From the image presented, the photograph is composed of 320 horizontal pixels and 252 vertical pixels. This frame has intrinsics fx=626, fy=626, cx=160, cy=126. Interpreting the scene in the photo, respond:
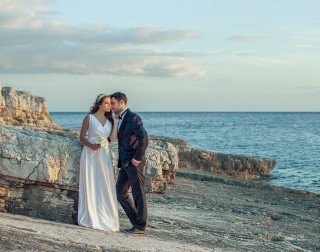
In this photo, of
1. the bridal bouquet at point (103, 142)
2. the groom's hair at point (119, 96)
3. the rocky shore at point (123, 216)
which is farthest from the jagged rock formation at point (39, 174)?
the groom's hair at point (119, 96)

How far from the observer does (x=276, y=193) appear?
2495 centimetres

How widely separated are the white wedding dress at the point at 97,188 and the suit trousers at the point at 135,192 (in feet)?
0.53

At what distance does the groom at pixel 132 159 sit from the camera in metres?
10.9

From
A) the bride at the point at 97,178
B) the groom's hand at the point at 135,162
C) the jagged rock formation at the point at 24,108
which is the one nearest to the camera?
the groom's hand at the point at 135,162

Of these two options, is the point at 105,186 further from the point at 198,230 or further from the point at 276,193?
the point at 276,193

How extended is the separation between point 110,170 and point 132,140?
69 centimetres

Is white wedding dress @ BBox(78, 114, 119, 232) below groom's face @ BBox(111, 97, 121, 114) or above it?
below

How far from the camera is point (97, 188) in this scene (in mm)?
11062

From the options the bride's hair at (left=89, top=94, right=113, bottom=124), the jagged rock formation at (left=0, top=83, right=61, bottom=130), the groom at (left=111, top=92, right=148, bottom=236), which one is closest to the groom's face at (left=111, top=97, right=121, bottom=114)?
the groom at (left=111, top=92, right=148, bottom=236)

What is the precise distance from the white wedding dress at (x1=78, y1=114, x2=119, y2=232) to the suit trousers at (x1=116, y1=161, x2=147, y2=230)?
16 centimetres

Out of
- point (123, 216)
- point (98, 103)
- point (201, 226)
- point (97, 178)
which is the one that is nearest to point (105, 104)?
point (98, 103)

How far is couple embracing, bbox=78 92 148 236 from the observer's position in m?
10.9

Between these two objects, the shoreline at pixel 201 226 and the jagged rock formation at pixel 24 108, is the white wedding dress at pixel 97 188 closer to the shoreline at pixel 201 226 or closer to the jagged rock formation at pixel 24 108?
the shoreline at pixel 201 226

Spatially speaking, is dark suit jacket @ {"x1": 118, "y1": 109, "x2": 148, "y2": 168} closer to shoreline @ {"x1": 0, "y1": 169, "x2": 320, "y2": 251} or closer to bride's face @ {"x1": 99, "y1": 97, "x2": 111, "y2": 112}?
bride's face @ {"x1": 99, "y1": 97, "x2": 111, "y2": 112}
